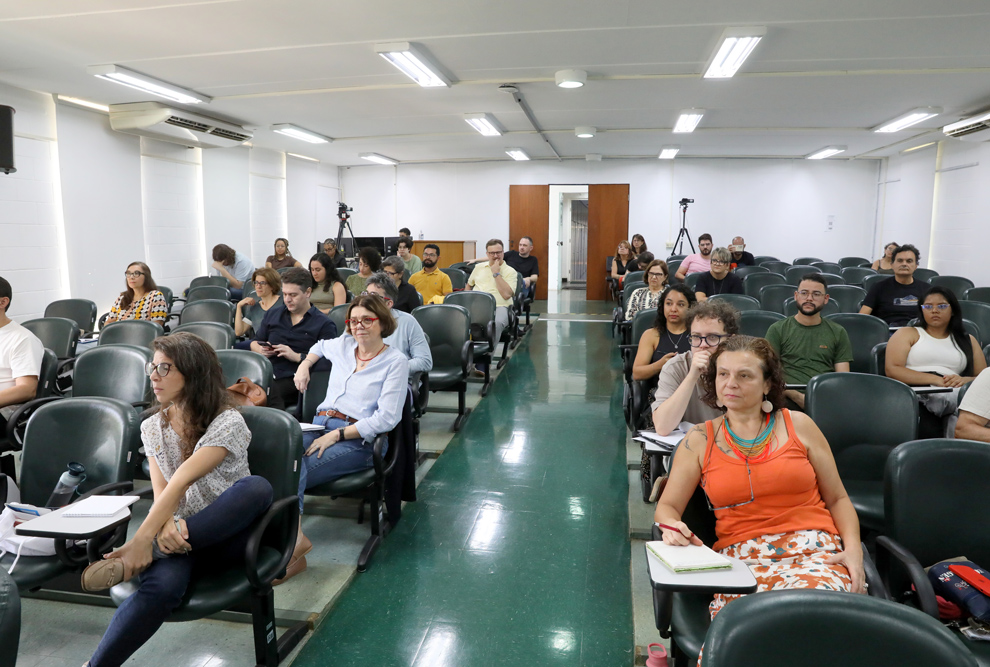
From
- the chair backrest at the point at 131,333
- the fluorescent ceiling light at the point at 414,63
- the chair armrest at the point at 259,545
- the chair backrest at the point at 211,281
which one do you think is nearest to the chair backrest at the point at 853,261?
the fluorescent ceiling light at the point at 414,63

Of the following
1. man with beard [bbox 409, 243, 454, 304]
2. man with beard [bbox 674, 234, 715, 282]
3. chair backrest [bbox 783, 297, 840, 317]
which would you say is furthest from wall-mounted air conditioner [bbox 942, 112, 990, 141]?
man with beard [bbox 409, 243, 454, 304]

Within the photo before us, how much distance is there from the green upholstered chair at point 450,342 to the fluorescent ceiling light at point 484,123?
394 cm

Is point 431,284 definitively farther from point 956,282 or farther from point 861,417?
point 956,282

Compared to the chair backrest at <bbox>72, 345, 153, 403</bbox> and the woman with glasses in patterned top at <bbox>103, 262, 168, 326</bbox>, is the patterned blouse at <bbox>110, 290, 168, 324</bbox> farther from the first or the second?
the chair backrest at <bbox>72, 345, 153, 403</bbox>

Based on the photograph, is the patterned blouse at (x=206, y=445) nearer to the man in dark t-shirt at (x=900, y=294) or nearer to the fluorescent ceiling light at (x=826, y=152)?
the man in dark t-shirt at (x=900, y=294)

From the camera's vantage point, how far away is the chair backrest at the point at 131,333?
4215 mm

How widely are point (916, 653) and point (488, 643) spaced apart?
1.56 meters

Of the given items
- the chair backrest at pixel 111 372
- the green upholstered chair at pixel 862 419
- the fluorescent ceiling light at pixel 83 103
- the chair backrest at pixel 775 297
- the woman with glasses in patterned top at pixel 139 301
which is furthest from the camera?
the fluorescent ceiling light at pixel 83 103

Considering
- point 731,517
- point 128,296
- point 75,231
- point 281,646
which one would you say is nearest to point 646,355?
point 731,517

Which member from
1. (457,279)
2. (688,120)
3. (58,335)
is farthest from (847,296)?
(58,335)

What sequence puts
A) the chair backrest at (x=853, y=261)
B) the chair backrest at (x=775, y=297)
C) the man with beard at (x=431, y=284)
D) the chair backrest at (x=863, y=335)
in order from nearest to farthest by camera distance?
the chair backrest at (x=863, y=335), the chair backrest at (x=775, y=297), the man with beard at (x=431, y=284), the chair backrest at (x=853, y=261)

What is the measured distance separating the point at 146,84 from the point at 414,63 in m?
2.84

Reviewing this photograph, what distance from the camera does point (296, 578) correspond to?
2.71m

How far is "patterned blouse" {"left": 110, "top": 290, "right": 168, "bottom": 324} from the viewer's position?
17.0 ft
